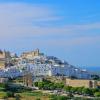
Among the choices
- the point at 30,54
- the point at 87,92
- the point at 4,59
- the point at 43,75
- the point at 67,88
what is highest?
the point at 30,54

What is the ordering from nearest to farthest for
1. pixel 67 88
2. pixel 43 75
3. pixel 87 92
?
pixel 87 92 < pixel 67 88 < pixel 43 75

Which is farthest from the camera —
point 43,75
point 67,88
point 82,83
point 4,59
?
point 4,59

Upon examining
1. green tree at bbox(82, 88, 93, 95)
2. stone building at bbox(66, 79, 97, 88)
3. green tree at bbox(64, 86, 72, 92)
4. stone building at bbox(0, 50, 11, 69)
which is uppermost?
stone building at bbox(0, 50, 11, 69)

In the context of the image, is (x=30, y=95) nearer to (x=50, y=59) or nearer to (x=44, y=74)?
(x=44, y=74)

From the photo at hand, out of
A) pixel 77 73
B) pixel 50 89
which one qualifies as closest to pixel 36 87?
pixel 50 89

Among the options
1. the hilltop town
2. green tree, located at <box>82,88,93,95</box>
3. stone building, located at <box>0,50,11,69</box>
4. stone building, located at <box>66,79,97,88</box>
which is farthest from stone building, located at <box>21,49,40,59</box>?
green tree, located at <box>82,88,93,95</box>


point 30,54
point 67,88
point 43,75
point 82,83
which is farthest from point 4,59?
point 67,88

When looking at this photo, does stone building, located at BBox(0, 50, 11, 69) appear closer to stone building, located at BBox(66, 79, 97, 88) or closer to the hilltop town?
the hilltop town

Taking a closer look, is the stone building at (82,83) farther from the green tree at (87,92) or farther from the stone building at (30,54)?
the stone building at (30,54)

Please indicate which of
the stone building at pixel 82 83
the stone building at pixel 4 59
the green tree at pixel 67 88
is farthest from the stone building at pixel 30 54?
the green tree at pixel 67 88

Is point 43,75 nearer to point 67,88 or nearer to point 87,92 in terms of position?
point 67,88

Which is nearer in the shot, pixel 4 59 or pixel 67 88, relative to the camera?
pixel 67 88

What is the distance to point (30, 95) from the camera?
3578cm

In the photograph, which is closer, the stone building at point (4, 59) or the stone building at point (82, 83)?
the stone building at point (82, 83)
